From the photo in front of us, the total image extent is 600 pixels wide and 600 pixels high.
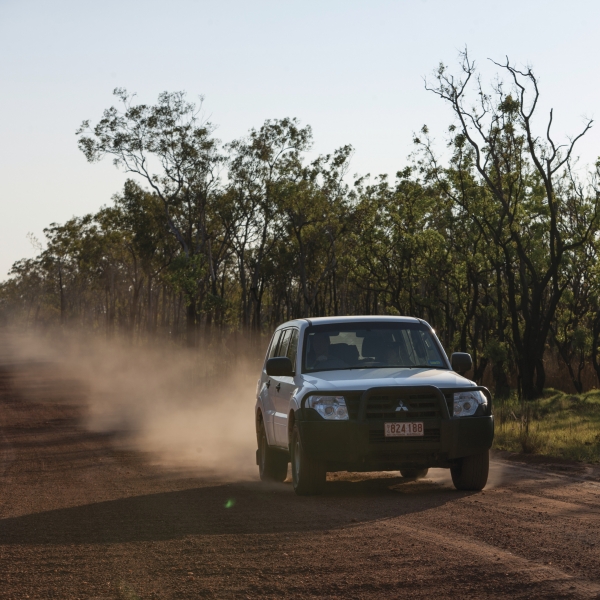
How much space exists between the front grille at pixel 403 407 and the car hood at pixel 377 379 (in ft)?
0.48

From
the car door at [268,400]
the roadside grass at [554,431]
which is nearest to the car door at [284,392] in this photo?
the car door at [268,400]

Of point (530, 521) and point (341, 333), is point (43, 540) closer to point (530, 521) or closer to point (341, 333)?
point (530, 521)

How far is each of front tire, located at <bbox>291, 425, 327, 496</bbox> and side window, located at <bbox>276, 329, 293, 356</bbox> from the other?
7.08 ft

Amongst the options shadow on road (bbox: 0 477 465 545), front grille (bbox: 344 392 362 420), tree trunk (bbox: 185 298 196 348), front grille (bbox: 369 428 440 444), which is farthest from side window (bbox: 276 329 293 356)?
tree trunk (bbox: 185 298 196 348)

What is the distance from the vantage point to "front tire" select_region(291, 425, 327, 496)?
10.6m

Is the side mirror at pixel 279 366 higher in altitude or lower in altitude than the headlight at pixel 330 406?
higher

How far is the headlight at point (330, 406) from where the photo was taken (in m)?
10.5

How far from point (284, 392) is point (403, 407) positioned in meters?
1.82

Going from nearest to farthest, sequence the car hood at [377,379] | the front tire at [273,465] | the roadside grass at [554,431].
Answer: the car hood at [377,379] < the front tire at [273,465] < the roadside grass at [554,431]

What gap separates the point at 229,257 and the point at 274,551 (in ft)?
218

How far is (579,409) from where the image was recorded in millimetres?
28297

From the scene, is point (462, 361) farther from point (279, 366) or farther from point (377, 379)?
point (279, 366)

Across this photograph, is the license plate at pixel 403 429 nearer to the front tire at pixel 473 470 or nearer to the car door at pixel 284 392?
the front tire at pixel 473 470

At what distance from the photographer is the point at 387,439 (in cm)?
1039
